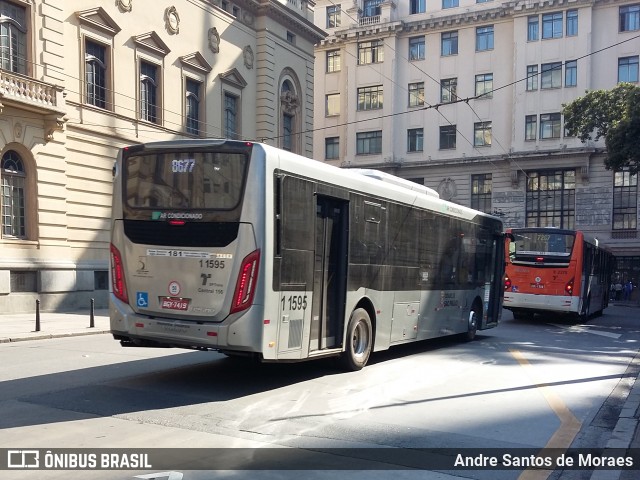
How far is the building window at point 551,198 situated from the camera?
158ft

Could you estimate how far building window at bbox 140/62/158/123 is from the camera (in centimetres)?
2755

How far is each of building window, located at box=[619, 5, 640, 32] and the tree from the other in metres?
17.7

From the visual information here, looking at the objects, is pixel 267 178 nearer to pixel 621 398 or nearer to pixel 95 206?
pixel 621 398

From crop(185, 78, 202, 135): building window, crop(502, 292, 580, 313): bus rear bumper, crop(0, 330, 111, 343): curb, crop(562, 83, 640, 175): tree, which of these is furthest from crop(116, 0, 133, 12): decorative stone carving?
crop(562, 83, 640, 175): tree

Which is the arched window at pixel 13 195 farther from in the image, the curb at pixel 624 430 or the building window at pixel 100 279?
the curb at pixel 624 430

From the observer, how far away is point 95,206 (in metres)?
25.3

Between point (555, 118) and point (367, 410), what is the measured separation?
44.8m

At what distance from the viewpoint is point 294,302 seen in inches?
344

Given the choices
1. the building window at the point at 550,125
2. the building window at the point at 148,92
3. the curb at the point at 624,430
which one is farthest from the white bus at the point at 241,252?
the building window at the point at 550,125

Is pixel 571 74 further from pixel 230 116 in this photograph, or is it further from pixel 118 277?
pixel 118 277

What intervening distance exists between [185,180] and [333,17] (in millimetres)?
50652

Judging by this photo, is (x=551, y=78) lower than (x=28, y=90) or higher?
higher

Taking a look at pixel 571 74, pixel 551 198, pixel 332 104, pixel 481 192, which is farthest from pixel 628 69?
pixel 332 104

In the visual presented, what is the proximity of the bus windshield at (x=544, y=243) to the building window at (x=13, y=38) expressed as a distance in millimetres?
17526
